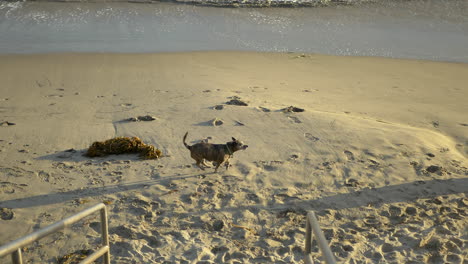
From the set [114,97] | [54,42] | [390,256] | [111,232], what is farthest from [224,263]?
[54,42]

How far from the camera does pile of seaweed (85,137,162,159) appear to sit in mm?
6500

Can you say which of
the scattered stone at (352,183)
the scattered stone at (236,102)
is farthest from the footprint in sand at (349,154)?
the scattered stone at (236,102)

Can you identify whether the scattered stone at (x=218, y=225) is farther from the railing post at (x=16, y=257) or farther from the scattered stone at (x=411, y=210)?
the railing post at (x=16, y=257)

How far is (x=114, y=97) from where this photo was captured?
30.0 ft

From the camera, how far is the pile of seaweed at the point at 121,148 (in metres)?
6.50

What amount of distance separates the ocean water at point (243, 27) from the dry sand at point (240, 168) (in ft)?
10.7

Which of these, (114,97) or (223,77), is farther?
(223,77)

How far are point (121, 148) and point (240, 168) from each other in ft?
5.69

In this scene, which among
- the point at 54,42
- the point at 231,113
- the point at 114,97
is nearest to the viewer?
the point at 231,113

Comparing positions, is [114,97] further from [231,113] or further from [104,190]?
[104,190]

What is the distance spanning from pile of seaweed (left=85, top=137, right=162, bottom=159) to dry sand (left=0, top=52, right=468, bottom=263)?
118 mm

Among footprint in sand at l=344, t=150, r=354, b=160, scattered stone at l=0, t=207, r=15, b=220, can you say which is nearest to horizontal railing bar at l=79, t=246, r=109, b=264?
scattered stone at l=0, t=207, r=15, b=220

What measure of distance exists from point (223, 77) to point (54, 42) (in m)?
5.99

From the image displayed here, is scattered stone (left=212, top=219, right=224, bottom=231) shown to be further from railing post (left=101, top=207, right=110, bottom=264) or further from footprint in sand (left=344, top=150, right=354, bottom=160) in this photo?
footprint in sand (left=344, top=150, right=354, bottom=160)
